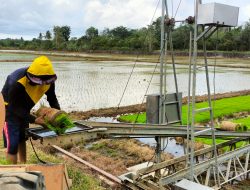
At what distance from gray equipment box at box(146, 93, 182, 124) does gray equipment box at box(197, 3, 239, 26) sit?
80.2 inches

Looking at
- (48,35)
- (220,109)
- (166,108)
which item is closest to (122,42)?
(48,35)

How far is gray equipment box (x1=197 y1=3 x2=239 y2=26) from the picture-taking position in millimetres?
4703

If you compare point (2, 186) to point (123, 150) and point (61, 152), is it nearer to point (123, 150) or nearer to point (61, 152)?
point (61, 152)

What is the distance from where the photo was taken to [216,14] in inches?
186

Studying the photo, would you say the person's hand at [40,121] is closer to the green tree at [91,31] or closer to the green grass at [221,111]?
the green grass at [221,111]

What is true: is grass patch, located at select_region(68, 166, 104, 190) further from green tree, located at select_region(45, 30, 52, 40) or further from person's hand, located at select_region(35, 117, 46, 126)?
green tree, located at select_region(45, 30, 52, 40)

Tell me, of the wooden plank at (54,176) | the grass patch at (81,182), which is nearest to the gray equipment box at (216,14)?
the grass patch at (81,182)

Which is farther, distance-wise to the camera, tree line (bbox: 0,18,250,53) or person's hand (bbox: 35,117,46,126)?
tree line (bbox: 0,18,250,53)

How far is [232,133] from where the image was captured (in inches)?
251

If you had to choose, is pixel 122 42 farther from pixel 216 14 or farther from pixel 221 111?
pixel 216 14

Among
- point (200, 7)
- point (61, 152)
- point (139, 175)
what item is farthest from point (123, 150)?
point (200, 7)

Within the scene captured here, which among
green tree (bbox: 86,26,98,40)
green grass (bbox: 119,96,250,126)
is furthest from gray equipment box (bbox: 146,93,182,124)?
green tree (bbox: 86,26,98,40)

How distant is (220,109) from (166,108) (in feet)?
24.5

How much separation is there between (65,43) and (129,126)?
67.4 meters
